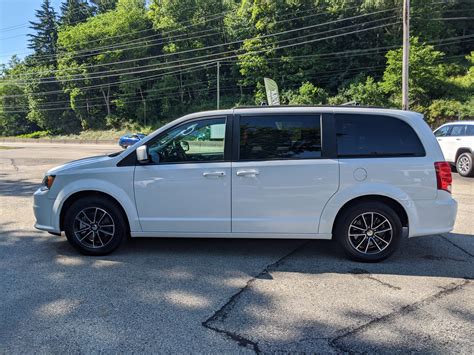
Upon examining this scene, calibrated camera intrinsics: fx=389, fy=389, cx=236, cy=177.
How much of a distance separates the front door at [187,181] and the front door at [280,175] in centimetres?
18

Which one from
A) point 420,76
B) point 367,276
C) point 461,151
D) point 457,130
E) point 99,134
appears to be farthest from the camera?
point 99,134

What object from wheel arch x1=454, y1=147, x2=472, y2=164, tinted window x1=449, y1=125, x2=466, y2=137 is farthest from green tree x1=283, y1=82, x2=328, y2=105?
wheel arch x1=454, y1=147, x2=472, y2=164

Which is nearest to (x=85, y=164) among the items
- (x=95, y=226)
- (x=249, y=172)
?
(x=95, y=226)

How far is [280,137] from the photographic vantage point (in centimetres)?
470

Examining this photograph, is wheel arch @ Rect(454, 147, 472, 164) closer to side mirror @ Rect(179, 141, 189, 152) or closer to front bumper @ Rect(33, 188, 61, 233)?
side mirror @ Rect(179, 141, 189, 152)

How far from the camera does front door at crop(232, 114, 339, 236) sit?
15.1 ft

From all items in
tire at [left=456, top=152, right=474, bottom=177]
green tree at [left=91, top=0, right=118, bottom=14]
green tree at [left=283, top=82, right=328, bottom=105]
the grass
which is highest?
green tree at [left=91, top=0, right=118, bottom=14]

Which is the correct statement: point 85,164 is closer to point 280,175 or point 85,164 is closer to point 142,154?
point 142,154

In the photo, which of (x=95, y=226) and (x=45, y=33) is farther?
(x=45, y=33)

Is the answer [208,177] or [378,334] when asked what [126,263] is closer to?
[208,177]

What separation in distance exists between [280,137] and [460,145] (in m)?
10.00

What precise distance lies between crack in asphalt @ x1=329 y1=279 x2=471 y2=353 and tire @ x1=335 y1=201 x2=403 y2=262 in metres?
0.79

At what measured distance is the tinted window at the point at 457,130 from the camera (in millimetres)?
12469

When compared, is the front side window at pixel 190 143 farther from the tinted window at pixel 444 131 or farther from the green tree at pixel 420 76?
the green tree at pixel 420 76
